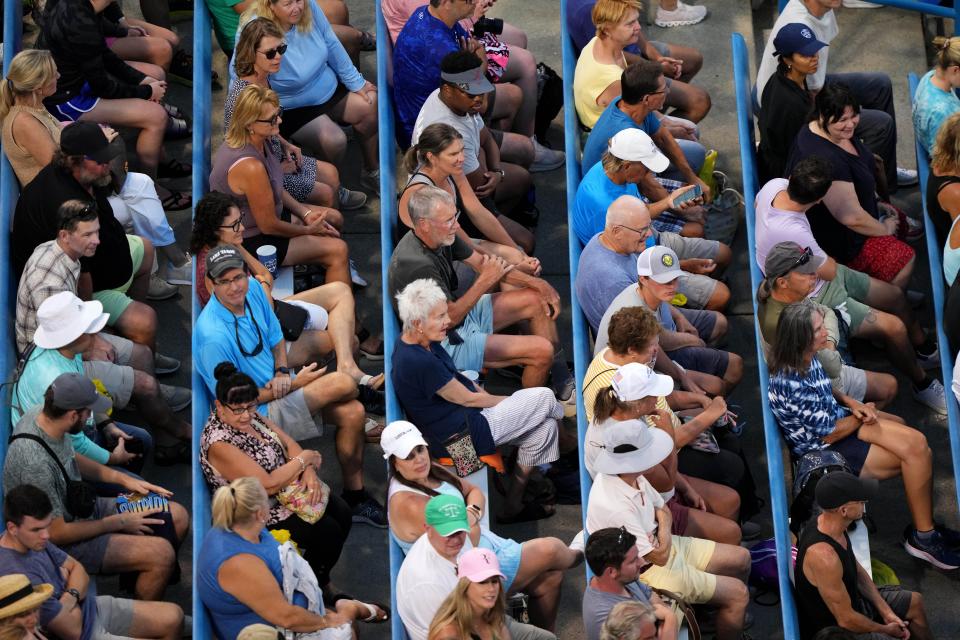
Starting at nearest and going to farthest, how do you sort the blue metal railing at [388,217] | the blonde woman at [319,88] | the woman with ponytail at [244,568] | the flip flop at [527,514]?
1. the woman with ponytail at [244,568]
2. the blue metal railing at [388,217]
3. the flip flop at [527,514]
4. the blonde woman at [319,88]

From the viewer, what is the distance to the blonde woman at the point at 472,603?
6098mm

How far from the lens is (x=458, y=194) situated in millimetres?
8086

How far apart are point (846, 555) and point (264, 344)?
276 cm

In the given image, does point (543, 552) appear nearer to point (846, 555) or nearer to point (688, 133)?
point (846, 555)

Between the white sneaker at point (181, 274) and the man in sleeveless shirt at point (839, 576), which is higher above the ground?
the white sneaker at point (181, 274)

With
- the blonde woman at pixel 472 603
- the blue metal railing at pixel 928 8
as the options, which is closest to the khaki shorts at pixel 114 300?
the blonde woman at pixel 472 603

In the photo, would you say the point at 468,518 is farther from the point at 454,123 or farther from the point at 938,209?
the point at 938,209

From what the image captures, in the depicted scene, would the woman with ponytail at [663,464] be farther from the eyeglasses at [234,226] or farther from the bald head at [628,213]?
the eyeglasses at [234,226]

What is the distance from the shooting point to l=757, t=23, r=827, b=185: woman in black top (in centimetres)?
841

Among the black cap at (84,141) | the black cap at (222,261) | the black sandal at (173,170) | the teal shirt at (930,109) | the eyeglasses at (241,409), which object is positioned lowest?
the eyeglasses at (241,409)

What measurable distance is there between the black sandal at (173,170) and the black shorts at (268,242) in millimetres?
1197

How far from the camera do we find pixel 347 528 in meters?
7.20

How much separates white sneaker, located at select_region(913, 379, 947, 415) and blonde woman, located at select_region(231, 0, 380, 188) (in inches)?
125

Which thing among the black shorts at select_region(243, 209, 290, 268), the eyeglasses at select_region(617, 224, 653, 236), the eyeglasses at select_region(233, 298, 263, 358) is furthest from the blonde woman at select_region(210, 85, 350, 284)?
the eyeglasses at select_region(617, 224, 653, 236)
